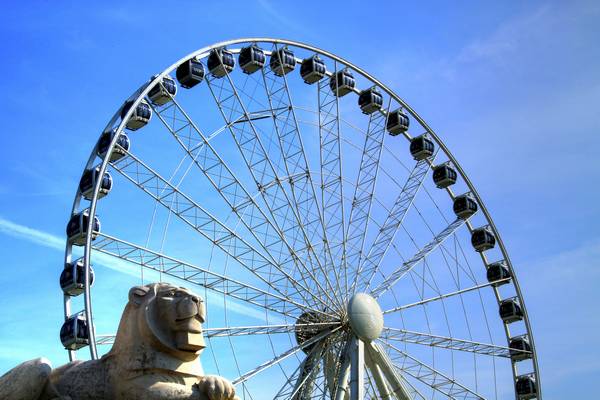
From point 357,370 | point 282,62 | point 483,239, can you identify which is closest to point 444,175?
point 483,239

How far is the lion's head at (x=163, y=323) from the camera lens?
632cm

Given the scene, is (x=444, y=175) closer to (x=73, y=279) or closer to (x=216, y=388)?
(x=73, y=279)

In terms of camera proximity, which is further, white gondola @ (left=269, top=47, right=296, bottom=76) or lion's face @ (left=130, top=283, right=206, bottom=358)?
white gondola @ (left=269, top=47, right=296, bottom=76)

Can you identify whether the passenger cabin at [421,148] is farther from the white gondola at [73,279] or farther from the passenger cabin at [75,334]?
the passenger cabin at [75,334]

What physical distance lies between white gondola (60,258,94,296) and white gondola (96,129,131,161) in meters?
2.85

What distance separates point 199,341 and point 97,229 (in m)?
15.5

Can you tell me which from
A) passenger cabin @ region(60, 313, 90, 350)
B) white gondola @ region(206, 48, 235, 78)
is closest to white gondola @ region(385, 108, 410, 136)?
white gondola @ region(206, 48, 235, 78)

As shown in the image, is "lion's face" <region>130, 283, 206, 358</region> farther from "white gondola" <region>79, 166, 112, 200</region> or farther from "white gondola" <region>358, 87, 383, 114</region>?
"white gondola" <region>358, 87, 383, 114</region>

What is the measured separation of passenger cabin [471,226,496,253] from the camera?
30391mm

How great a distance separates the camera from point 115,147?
22.0 m

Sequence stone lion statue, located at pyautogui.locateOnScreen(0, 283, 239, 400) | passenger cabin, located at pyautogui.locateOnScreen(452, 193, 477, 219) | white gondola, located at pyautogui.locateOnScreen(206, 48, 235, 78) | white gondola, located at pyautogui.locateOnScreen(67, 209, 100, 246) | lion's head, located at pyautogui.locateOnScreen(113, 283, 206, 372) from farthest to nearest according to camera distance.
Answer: passenger cabin, located at pyautogui.locateOnScreen(452, 193, 477, 219)
white gondola, located at pyautogui.locateOnScreen(206, 48, 235, 78)
white gondola, located at pyautogui.locateOnScreen(67, 209, 100, 246)
lion's head, located at pyautogui.locateOnScreen(113, 283, 206, 372)
stone lion statue, located at pyautogui.locateOnScreen(0, 283, 239, 400)

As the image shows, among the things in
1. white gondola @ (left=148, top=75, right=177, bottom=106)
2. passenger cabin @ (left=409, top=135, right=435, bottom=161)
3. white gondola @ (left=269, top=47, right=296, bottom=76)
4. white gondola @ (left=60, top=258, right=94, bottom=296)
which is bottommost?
white gondola @ (left=60, top=258, right=94, bottom=296)

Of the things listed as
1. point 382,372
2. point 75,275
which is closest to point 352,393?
point 382,372

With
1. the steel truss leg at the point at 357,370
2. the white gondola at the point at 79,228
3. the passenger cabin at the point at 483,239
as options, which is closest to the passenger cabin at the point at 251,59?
the white gondola at the point at 79,228
